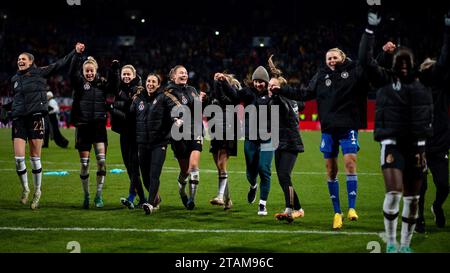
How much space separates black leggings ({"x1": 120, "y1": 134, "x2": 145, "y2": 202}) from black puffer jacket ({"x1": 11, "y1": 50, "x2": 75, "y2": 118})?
1.54 meters

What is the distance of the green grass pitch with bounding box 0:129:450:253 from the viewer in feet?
26.6

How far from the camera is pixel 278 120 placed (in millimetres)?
10328

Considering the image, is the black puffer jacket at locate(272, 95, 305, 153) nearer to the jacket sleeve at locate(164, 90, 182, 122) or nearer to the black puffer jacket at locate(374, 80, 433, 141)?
the jacket sleeve at locate(164, 90, 182, 122)

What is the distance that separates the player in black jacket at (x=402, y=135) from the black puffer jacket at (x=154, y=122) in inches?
170

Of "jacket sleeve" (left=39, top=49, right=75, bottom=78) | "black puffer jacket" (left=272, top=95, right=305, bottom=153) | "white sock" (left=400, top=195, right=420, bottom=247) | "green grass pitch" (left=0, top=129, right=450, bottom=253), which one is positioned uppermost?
"jacket sleeve" (left=39, top=49, right=75, bottom=78)

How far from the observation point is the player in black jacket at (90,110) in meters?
11.3

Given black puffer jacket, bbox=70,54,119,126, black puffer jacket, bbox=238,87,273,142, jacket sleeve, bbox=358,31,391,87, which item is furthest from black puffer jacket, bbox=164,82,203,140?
jacket sleeve, bbox=358,31,391,87

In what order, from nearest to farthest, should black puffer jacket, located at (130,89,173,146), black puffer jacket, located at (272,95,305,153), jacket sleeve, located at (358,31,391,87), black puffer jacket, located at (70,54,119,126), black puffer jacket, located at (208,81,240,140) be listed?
jacket sleeve, located at (358,31,391,87) → black puffer jacket, located at (272,95,305,153) → black puffer jacket, located at (130,89,173,146) → black puffer jacket, located at (70,54,119,126) → black puffer jacket, located at (208,81,240,140)

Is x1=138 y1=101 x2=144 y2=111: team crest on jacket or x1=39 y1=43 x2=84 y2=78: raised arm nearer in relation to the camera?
x1=39 y1=43 x2=84 y2=78: raised arm

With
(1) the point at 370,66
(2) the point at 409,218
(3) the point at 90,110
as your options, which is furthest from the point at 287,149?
(3) the point at 90,110

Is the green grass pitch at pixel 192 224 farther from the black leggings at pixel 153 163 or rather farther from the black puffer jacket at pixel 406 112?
the black puffer jacket at pixel 406 112

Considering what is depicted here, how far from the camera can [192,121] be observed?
11031 millimetres

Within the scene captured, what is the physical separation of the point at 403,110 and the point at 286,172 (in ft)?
9.89
